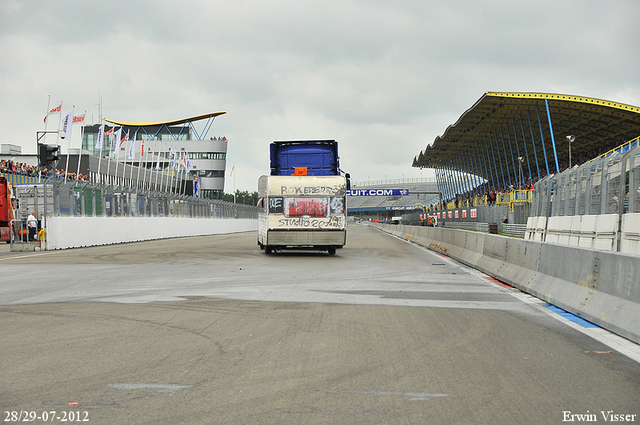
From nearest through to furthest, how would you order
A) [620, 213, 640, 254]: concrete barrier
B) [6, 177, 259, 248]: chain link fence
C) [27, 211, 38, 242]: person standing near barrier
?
[620, 213, 640, 254]: concrete barrier < [6, 177, 259, 248]: chain link fence < [27, 211, 38, 242]: person standing near barrier

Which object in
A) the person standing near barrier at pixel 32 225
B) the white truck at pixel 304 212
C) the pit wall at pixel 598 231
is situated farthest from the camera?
the person standing near barrier at pixel 32 225

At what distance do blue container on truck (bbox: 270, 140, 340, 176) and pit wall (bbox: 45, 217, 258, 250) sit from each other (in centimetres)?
926

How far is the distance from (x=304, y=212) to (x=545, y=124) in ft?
150

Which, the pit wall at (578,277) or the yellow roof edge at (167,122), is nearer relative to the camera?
the pit wall at (578,277)

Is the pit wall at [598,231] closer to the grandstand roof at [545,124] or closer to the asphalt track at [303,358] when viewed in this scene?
the asphalt track at [303,358]

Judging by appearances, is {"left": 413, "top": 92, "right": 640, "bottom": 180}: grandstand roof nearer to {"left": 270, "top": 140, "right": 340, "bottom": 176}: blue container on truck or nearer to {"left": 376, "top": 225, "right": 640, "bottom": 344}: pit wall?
{"left": 270, "top": 140, "right": 340, "bottom": 176}: blue container on truck

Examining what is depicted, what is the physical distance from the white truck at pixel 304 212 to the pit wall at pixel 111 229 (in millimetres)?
9755

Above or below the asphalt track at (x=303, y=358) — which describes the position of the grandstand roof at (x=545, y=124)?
above

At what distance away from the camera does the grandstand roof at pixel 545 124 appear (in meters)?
48.6

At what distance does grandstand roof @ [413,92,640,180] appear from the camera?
48.6m

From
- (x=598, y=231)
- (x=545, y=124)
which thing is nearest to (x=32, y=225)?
(x=598, y=231)

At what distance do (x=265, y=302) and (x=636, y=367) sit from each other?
5490 mm

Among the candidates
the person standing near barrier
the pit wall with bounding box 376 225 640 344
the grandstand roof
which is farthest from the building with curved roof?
the pit wall with bounding box 376 225 640 344

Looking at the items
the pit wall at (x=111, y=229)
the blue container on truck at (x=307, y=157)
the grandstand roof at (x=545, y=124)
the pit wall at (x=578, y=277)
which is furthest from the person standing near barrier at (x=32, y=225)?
the grandstand roof at (x=545, y=124)
